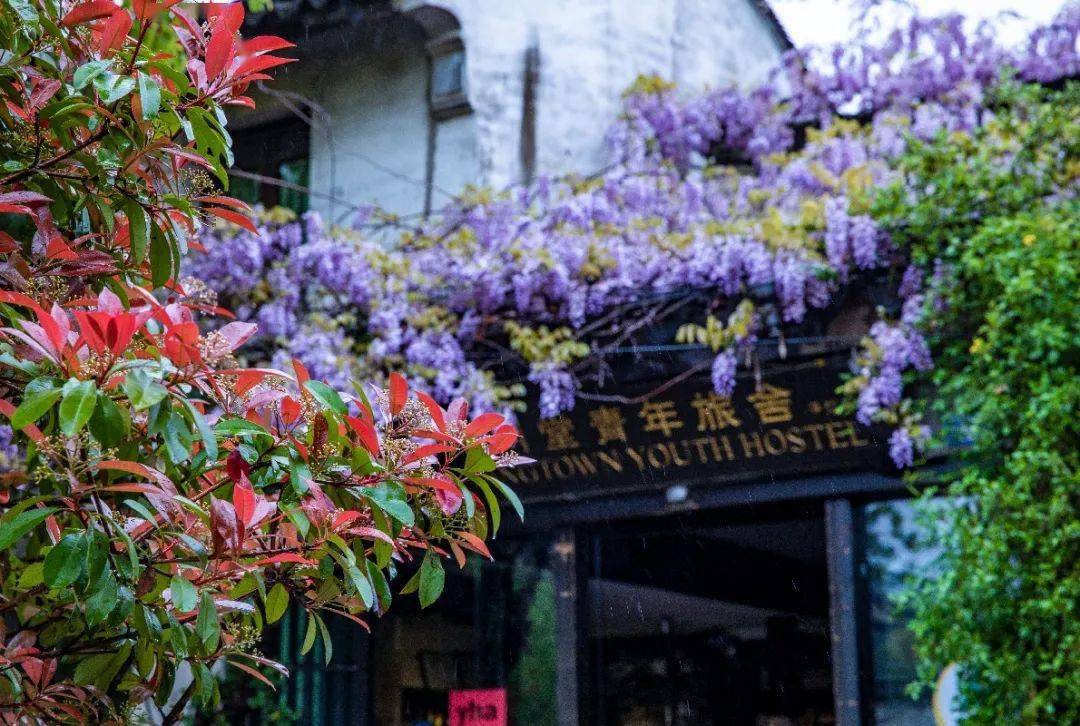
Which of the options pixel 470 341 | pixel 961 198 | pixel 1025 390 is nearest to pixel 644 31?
pixel 470 341

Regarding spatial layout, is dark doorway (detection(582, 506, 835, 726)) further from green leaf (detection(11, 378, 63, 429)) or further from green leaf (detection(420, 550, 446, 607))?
green leaf (detection(11, 378, 63, 429))

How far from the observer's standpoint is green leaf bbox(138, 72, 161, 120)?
2074 millimetres

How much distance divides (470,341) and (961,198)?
9.75 feet

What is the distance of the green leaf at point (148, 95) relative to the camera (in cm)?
207

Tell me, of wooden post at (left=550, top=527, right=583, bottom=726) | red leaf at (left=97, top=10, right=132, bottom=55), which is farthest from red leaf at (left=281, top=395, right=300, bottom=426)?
wooden post at (left=550, top=527, right=583, bottom=726)

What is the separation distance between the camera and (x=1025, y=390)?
20.3 feet

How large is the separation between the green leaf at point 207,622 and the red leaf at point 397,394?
48cm

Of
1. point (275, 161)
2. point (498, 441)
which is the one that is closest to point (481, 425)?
point (498, 441)

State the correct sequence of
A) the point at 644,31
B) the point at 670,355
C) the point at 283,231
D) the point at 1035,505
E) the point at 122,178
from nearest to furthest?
the point at 122,178
the point at 1035,505
the point at 670,355
the point at 283,231
the point at 644,31

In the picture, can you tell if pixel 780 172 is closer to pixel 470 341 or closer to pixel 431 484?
pixel 470 341

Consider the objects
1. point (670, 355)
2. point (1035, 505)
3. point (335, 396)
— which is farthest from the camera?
point (670, 355)

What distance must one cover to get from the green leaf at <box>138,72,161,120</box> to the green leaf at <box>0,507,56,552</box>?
2.06ft

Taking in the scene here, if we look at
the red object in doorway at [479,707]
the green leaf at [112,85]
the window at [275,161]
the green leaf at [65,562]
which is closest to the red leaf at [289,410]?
the green leaf at [65,562]

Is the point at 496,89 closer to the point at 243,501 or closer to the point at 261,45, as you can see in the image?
the point at 261,45
